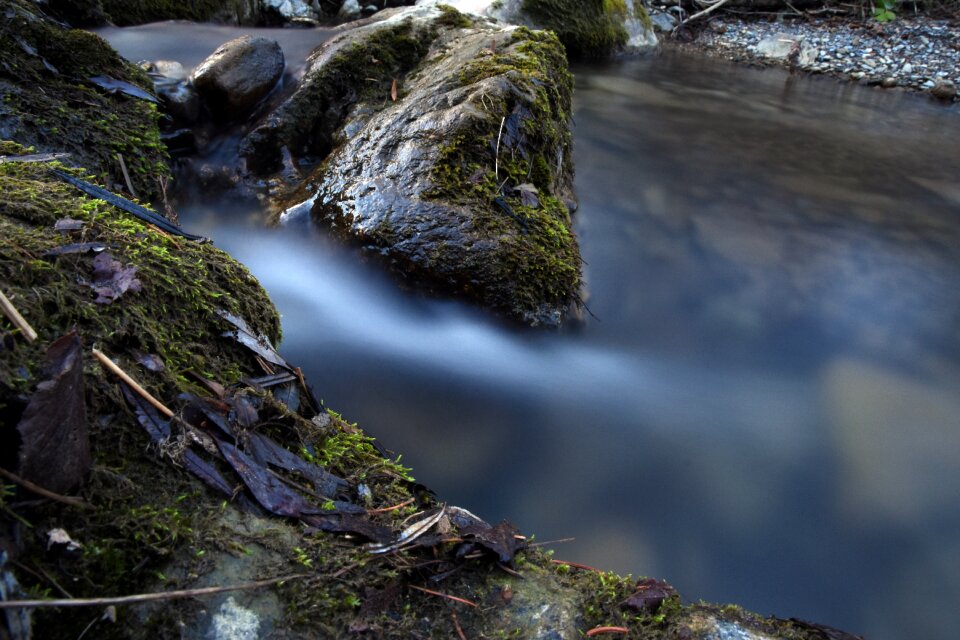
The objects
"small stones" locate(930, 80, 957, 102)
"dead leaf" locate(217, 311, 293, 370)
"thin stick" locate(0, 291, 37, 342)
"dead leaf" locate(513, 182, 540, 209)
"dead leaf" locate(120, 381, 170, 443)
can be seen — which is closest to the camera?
"thin stick" locate(0, 291, 37, 342)

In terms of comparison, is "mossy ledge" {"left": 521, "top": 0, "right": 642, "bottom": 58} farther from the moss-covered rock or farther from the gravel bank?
the moss-covered rock

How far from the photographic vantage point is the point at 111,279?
1780 millimetres

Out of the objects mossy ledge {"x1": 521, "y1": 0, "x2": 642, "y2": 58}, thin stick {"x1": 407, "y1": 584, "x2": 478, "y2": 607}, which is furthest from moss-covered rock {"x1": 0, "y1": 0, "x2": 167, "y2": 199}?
mossy ledge {"x1": 521, "y1": 0, "x2": 642, "y2": 58}

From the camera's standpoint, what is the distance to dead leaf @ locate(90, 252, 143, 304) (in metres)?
1.71

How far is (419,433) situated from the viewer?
2846 mm

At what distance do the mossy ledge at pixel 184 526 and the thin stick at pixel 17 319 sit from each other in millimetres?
19

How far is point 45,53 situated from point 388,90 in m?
2.35

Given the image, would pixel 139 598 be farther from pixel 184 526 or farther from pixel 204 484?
pixel 204 484

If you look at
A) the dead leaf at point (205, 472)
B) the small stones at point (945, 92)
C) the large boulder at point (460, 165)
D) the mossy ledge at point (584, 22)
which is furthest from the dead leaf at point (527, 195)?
the small stones at point (945, 92)

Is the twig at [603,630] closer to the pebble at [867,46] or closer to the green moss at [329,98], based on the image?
the green moss at [329,98]

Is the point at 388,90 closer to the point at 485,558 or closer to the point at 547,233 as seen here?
the point at 547,233

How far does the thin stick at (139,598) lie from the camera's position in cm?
108

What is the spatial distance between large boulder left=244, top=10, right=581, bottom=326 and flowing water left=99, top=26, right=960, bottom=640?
213 mm

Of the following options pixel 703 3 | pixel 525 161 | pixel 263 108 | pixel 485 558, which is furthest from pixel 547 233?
pixel 703 3
